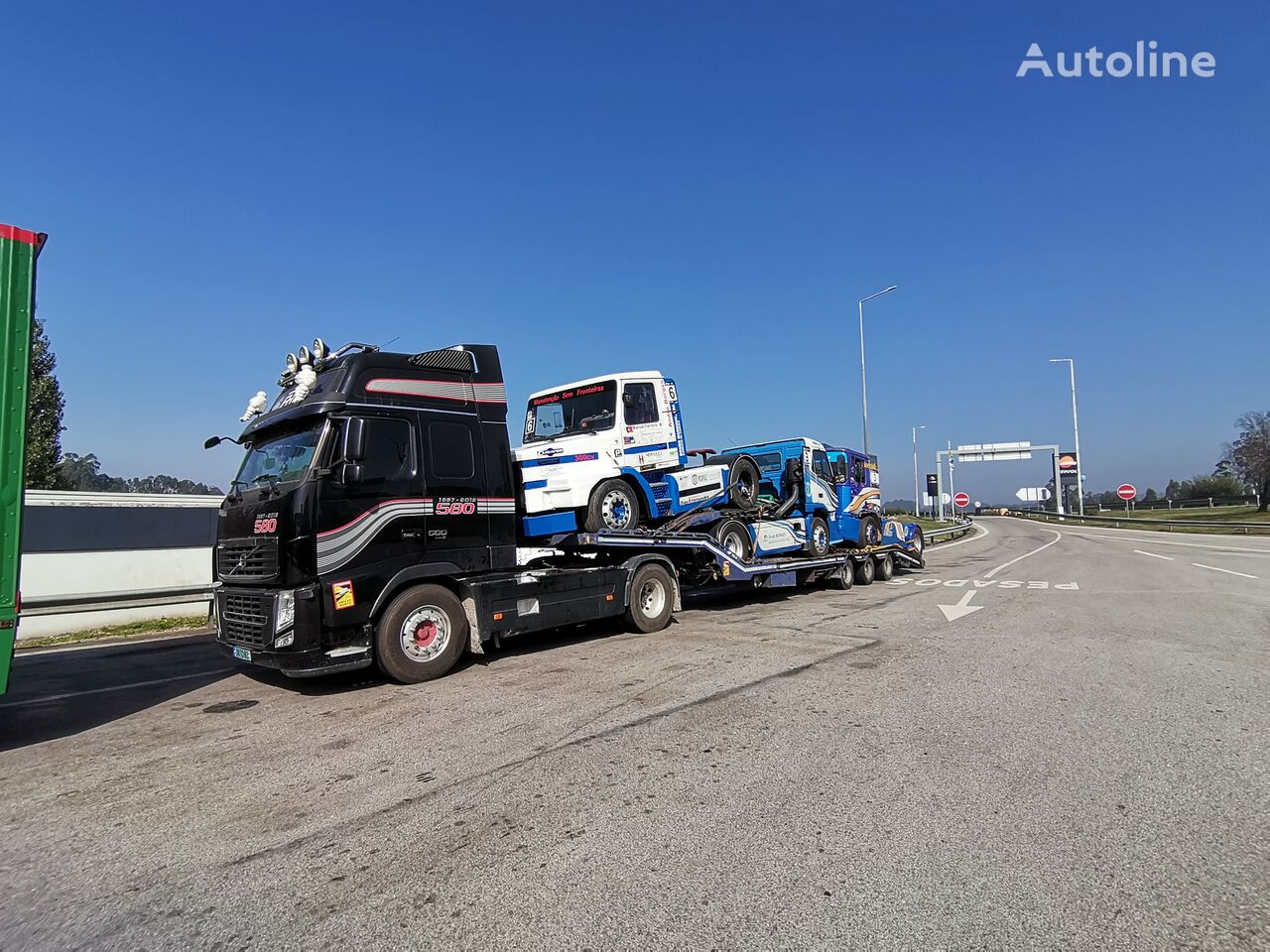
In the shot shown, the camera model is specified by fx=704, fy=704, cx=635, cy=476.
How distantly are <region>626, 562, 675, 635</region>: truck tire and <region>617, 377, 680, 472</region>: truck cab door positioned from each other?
1.55 m

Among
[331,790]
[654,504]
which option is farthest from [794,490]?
[331,790]

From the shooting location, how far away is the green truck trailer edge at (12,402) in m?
5.50

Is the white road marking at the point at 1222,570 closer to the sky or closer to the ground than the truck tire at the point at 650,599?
closer to the ground

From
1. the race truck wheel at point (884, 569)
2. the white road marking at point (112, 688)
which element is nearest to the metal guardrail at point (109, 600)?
the white road marking at point (112, 688)

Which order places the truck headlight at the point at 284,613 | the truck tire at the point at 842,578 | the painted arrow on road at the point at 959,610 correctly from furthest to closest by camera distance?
the truck tire at the point at 842,578 < the painted arrow on road at the point at 959,610 < the truck headlight at the point at 284,613

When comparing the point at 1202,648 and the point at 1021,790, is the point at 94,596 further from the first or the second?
the point at 1202,648

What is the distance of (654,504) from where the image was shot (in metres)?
10.7

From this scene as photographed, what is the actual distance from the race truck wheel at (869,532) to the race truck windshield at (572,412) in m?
9.20

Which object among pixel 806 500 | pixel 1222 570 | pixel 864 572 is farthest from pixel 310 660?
pixel 1222 570

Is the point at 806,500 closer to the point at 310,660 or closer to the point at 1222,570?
the point at 310,660

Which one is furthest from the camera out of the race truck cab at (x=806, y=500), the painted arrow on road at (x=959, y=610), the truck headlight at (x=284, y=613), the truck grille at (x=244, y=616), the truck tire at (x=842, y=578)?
the truck tire at (x=842, y=578)

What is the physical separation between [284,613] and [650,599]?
5.31 metres

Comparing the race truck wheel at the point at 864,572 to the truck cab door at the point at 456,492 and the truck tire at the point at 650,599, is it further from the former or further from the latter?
the truck cab door at the point at 456,492

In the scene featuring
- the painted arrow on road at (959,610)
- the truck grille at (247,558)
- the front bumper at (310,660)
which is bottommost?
the painted arrow on road at (959,610)
